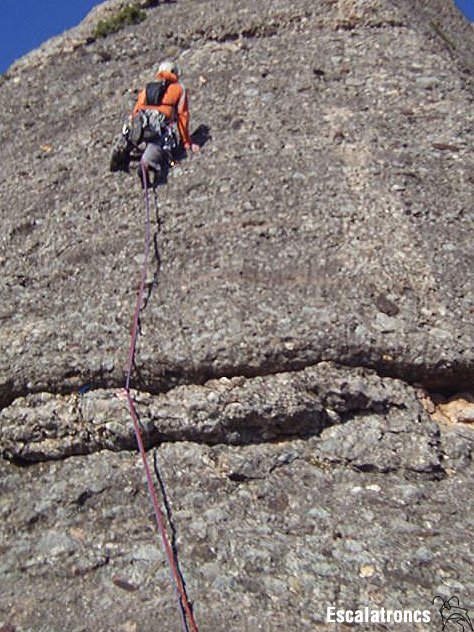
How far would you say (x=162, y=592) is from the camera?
6309 mm

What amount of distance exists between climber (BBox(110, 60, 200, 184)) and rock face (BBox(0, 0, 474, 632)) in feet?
1.01

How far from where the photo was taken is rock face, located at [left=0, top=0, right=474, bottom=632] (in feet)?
21.3

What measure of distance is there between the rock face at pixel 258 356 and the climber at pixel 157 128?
31cm

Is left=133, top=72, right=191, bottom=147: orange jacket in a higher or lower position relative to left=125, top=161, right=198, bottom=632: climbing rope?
higher

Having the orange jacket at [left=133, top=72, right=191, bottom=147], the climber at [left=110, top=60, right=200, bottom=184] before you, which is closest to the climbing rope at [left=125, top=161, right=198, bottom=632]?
the climber at [left=110, top=60, right=200, bottom=184]

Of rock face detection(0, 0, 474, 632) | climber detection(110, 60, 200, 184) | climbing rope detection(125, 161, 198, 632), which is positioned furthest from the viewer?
climber detection(110, 60, 200, 184)

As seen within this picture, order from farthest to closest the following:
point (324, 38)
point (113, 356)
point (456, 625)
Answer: point (324, 38)
point (113, 356)
point (456, 625)

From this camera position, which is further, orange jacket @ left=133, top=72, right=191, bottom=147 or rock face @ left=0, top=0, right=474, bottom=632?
orange jacket @ left=133, top=72, right=191, bottom=147

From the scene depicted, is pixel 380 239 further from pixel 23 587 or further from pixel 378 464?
pixel 23 587

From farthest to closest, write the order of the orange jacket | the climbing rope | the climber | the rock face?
the orange jacket < the climber < the rock face < the climbing rope

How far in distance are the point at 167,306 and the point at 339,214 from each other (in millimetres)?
2298

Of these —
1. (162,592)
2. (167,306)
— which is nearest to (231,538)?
(162,592)

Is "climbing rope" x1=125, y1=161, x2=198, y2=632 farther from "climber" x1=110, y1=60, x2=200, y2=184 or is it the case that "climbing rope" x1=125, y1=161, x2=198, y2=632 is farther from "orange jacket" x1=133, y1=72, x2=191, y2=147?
"orange jacket" x1=133, y1=72, x2=191, y2=147

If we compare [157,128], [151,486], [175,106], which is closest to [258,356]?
[151,486]
